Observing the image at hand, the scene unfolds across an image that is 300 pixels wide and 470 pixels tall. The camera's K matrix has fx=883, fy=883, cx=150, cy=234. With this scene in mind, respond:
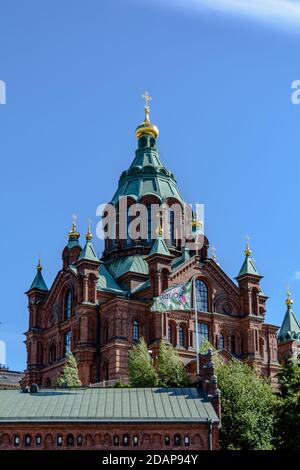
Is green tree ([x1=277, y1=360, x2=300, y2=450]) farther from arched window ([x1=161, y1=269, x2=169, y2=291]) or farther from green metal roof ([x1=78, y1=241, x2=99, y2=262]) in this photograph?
green metal roof ([x1=78, y1=241, x2=99, y2=262])

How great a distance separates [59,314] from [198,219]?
68.9 feet

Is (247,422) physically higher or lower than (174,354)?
lower

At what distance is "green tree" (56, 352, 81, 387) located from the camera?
77.3 meters

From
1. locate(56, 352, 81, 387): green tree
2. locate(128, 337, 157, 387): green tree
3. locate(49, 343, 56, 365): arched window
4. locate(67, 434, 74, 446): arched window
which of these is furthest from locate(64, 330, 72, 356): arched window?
locate(67, 434, 74, 446): arched window

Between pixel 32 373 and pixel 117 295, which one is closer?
pixel 117 295

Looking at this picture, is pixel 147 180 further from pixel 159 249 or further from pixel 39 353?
pixel 39 353

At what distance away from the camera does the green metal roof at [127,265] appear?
96.3 m

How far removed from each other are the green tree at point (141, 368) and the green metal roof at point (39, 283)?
Result: 822 inches

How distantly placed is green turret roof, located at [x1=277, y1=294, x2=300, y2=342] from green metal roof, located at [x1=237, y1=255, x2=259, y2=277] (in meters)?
16.8

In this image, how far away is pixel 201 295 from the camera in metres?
94.4

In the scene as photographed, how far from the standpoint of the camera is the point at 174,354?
79.8 metres

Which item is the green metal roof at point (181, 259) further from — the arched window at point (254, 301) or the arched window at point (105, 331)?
the arched window at point (105, 331)

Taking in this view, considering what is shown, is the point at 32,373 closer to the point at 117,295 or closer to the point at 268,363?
the point at 117,295
